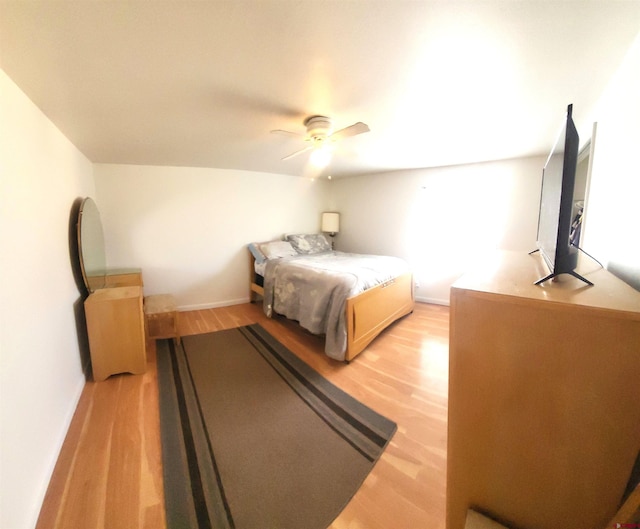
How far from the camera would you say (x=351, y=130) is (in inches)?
68.7

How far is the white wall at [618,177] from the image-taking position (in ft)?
3.36

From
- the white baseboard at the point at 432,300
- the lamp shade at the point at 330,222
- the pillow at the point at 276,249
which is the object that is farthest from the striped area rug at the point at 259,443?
the lamp shade at the point at 330,222

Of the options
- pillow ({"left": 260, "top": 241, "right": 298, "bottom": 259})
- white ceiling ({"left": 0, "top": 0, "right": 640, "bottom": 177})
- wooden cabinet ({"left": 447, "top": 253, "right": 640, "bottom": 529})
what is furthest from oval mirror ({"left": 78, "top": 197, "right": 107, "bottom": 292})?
wooden cabinet ({"left": 447, "top": 253, "right": 640, "bottom": 529})

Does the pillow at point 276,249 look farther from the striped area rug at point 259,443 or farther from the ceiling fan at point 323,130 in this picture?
the ceiling fan at point 323,130

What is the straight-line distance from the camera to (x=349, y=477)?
4.01 ft

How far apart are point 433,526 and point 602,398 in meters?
0.87

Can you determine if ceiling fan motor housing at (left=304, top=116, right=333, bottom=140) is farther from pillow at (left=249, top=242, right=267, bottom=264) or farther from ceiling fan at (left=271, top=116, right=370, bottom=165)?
pillow at (left=249, top=242, right=267, bottom=264)

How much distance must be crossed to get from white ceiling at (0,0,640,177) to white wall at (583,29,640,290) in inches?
4.7

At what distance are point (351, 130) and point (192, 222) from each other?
2658mm

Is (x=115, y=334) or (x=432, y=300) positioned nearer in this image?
(x=115, y=334)

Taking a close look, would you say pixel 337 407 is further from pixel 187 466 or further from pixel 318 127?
pixel 318 127

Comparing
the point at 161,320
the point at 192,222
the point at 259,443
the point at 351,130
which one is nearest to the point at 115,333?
the point at 161,320

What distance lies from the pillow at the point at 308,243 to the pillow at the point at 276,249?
118 millimetres

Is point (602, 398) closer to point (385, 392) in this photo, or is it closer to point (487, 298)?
point (487, 298)
